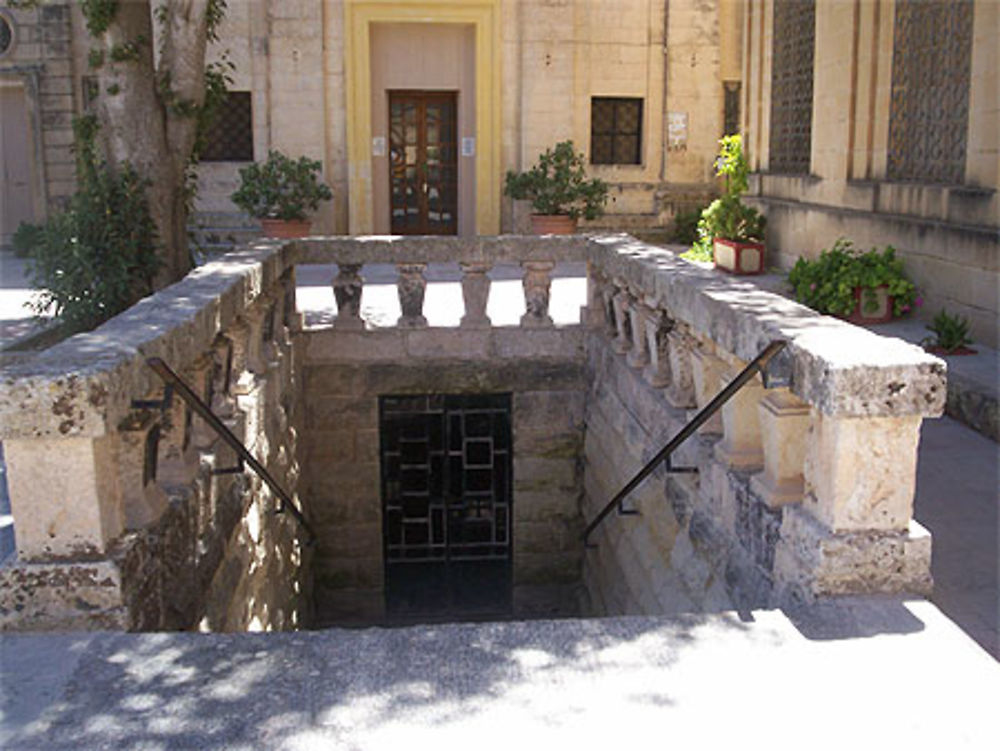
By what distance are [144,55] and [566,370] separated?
4.13 metres

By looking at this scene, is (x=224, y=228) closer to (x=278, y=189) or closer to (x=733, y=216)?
(x=278, y=189)

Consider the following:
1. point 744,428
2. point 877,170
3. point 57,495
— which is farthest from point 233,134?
point 57,495

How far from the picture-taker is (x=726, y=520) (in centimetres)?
422

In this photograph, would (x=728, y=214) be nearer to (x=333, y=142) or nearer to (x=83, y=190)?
(x=333, y=142)

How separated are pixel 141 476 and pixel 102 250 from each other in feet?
17.5

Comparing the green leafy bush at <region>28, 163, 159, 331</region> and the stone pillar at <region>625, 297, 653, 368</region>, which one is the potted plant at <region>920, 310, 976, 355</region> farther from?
the green leafy bush at <region>28, 163, 159, 331</region>

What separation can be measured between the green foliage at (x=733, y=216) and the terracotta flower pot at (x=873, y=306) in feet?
13.1

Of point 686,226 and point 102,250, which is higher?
point 102,250

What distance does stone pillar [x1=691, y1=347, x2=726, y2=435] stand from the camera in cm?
454

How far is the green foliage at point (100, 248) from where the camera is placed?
830 cm

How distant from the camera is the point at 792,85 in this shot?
12906 mm

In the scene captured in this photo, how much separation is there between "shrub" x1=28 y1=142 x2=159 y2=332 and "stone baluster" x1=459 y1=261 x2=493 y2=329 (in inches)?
105

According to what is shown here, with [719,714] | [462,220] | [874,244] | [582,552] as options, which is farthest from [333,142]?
[719,714]

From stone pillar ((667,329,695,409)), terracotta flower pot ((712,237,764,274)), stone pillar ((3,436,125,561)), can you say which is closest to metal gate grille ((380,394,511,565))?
stone pillar ((667,329,695,409))
